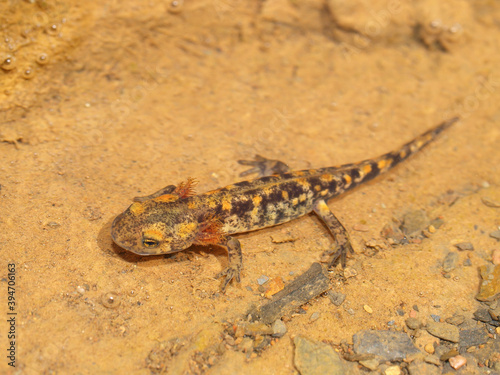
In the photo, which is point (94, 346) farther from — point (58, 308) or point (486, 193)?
point (486, 193)

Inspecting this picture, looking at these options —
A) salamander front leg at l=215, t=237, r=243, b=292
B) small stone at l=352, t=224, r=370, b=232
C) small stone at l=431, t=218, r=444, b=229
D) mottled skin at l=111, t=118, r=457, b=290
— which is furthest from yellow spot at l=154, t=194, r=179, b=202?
small stone at l=431, t=218, r=444, b=229

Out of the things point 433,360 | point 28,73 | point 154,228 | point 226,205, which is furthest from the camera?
point 28,73

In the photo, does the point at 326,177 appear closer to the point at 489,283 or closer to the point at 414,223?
the point at 414,223

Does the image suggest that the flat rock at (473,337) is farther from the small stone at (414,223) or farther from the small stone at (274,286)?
the small stone at (274,286)

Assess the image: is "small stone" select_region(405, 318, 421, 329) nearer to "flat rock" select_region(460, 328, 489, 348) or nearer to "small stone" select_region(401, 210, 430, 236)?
"flat rock" select_region(460, 328, 489, 348)

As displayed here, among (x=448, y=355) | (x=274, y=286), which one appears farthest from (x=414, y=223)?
(x=274, y=286)

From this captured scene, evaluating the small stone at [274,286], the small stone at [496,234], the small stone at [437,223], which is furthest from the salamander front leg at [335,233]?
the small stone at [496,234]

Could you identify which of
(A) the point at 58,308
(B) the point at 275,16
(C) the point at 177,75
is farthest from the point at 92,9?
(A) the point at 58,308
